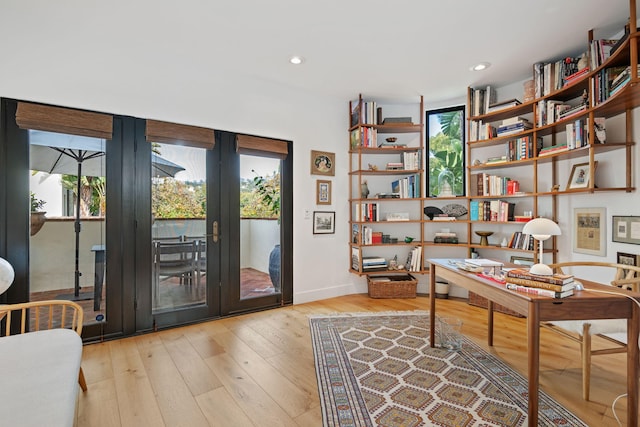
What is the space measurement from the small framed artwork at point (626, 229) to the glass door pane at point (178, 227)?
3918 mm

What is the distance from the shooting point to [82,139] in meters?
2.73

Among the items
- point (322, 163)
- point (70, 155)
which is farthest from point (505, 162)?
point (70, 155)

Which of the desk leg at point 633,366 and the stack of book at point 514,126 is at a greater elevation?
the stack of book at point 514,126

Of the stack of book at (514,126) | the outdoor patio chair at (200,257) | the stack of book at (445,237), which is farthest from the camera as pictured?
the stack of book at (445,237)

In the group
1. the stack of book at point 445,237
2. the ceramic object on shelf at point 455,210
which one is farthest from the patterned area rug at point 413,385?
the ceramic object on shelf at point 455,210

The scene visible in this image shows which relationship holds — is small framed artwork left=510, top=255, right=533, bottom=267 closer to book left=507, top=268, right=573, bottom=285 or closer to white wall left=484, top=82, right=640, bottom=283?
white wall left=484, top=82, right=640, bottom=283

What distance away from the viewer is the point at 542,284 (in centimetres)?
161

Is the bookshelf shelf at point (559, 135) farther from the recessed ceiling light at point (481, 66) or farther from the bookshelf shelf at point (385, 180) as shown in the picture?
the bookshelf shelf at point (385, 180)

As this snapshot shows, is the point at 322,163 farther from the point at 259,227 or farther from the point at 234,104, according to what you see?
the point at 234,104

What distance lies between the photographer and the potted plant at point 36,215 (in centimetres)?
255

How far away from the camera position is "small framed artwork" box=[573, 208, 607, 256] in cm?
281

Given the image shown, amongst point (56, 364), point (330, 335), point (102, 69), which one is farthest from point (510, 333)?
point (102, 69)

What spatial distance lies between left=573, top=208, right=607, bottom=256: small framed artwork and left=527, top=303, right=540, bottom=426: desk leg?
2.01 m

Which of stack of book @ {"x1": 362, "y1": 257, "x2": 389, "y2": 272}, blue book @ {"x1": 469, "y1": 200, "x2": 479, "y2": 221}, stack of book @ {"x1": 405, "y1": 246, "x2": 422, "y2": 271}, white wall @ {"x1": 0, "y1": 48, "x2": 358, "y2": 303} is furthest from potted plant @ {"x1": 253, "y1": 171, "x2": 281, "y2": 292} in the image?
blue book @ {"x1": 469, "y1": 200, "x2": 479, "y2": 221}
